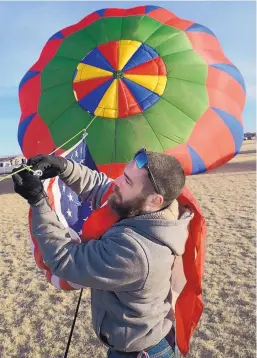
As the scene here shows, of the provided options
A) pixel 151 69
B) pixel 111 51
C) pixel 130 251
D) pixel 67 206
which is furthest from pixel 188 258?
pixel 111 51

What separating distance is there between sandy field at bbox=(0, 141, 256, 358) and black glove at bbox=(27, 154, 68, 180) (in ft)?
8.47

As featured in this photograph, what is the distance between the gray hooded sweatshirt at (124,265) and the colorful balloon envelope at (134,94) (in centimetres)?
175

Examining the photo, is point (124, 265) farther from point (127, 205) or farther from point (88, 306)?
point (88, 306)

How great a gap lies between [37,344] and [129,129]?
273 centimetres

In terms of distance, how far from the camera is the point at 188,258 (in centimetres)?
241

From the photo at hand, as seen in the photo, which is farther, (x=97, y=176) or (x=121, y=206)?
(x=97, y=176)

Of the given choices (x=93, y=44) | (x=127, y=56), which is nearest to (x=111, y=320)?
(x=127, y=56)

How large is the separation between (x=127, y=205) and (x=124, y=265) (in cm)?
34

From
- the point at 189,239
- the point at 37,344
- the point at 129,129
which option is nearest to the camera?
the point at 189,239

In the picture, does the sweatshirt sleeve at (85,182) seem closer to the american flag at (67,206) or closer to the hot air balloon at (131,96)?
the american flag at (67,206)

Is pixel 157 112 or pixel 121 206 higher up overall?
pixel 157 112

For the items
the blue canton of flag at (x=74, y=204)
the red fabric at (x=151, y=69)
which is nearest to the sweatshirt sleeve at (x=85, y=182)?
the blue canton of flag at (x=74, y=204)

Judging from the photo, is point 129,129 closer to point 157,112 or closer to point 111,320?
point 157,112

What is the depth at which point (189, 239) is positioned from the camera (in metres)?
2.39
